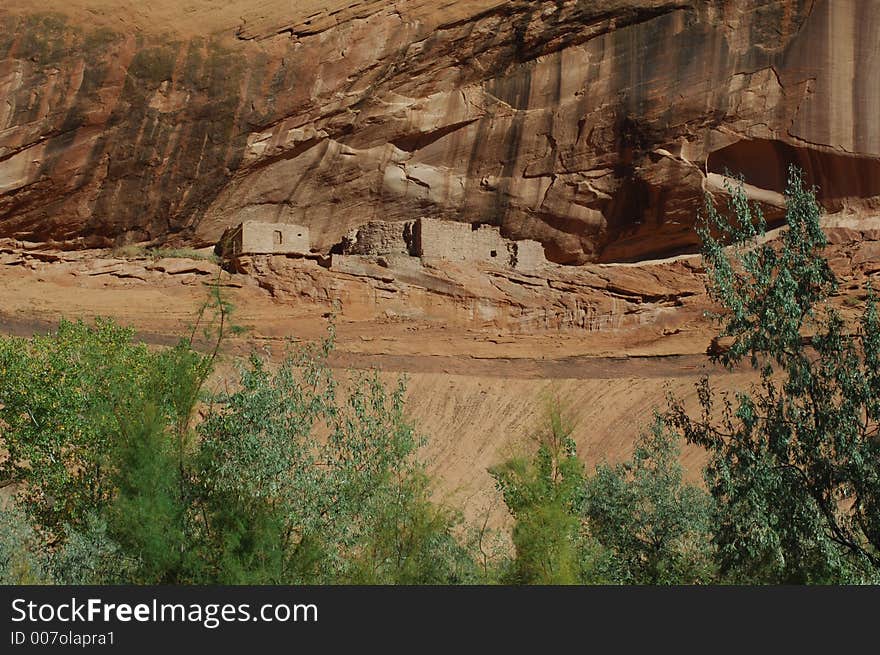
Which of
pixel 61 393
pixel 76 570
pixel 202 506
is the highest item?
pixel 61 393

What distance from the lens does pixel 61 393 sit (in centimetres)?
1702

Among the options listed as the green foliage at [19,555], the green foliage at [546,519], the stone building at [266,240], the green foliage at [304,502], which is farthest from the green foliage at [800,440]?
the stone building at [266,240]

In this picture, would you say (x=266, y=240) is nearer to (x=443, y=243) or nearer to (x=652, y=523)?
(x=443, y=243)

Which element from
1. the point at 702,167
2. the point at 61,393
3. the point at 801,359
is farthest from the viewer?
the point at 702,167

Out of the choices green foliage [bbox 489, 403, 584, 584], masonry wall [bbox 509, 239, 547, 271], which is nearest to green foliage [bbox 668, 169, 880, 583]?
green foliage [bbox 489, 403, 584, 584]

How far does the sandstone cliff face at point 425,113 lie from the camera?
104ft

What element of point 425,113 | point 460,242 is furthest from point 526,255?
point 425,113

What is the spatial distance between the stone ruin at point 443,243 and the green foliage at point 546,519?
1666 centimetres

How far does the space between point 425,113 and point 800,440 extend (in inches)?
938

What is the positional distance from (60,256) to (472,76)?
13.6 m

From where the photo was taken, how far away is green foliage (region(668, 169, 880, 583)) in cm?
1176

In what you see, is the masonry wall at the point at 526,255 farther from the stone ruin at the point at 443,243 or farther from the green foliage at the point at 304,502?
Answer: the green foliage at the point at 304,502

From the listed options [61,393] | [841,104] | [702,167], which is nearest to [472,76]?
[702,167]

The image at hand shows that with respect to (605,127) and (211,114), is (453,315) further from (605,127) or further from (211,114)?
(211,114)
